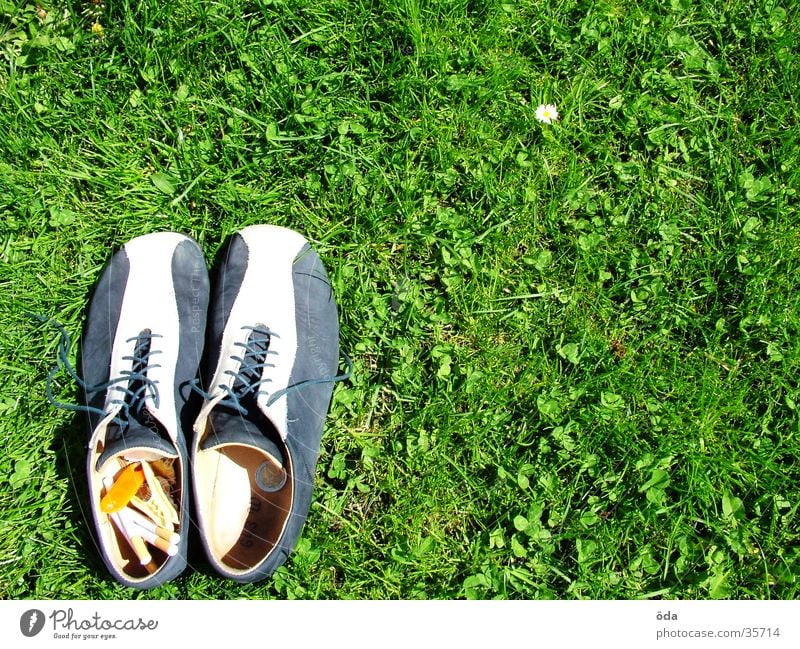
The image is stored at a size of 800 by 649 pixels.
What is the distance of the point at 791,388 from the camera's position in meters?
2.97

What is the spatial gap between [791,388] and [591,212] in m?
1.11

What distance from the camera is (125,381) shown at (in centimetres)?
286

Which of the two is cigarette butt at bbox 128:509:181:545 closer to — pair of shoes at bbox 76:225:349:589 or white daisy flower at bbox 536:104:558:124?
pair of shoes at bbox 76:225:349:589

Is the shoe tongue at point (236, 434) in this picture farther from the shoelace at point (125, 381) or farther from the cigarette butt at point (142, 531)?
the cigarette butt at point (142, 531)

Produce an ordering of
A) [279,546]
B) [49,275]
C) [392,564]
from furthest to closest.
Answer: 1. [49,275]
2. [392,564]
3. [279,546]

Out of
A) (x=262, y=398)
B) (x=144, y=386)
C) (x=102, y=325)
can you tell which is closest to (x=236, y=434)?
(x=262, y=398)

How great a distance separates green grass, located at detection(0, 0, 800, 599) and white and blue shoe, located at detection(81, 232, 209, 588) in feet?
0.47

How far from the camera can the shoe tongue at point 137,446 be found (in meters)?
2.59

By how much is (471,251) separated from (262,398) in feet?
3.58

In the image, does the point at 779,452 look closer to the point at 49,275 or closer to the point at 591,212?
the point at 591,212

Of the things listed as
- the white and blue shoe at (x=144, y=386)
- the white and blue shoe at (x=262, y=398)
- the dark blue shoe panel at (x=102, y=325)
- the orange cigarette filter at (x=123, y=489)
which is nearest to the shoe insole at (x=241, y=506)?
the white and blue shoe at (x=262, y=398)

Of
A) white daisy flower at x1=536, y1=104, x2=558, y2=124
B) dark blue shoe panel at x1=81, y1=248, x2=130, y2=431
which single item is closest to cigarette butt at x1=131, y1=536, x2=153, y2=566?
dark blue shoe panel at x1=81, y1=248, x2=130, y2=431
